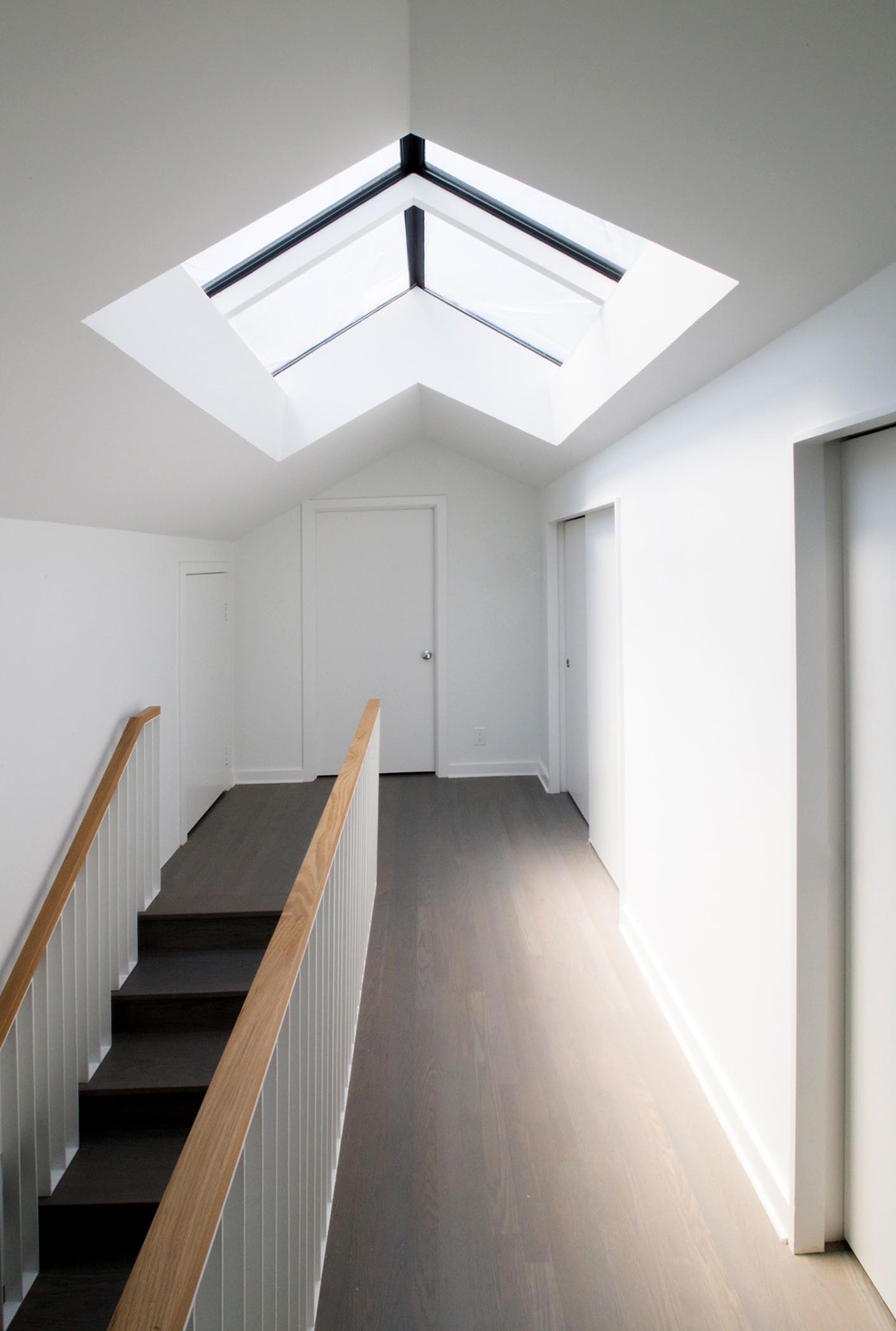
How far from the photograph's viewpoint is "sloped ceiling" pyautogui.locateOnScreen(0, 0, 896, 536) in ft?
3.61

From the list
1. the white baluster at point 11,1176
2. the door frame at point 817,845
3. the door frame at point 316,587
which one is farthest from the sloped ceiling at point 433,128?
the door frame at point 316,587

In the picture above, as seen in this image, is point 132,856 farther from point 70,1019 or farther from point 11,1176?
point 11,1176

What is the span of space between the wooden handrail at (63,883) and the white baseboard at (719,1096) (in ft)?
6.49

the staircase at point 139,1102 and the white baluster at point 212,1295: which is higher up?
the white baluster at point 212,1295

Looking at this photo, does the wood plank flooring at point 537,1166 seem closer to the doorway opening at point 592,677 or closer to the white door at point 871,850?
the white door at point 871,850

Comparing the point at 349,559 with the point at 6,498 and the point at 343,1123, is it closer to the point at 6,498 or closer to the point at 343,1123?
the point at 6,498

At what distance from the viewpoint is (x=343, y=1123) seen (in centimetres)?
246

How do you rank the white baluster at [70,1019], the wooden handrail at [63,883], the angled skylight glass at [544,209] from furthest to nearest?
1. the white baluster at [70,1019]
2. the angled skylight glass at [544,209]
3. the wooden handrail at [63,883]

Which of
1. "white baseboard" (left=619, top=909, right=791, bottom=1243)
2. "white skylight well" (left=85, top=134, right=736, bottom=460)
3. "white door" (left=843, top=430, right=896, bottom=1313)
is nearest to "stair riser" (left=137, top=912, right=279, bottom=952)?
"white baseboard" (left=619, top=909, right=791, bottom=1243)

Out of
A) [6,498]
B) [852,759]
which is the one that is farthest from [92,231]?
[852,759]

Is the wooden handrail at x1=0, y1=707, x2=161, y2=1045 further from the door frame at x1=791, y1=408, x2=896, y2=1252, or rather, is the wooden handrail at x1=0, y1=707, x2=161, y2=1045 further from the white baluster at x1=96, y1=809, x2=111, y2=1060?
the door frame at x1=791, y1=408, x2=896, y2=1252

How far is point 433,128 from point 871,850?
5.57 feet

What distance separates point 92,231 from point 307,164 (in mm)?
497

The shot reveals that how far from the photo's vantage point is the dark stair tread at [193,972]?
330 cm
